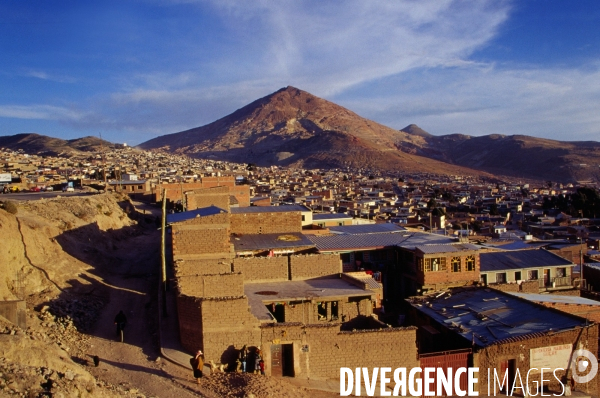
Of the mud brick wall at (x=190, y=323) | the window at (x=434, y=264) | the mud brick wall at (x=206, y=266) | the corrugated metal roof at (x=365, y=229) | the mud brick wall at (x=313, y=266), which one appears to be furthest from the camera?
the corrugated metal roof at (x=365, y=229)

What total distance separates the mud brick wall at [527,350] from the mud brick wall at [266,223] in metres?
10.9

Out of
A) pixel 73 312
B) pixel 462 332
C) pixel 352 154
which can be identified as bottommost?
pixel 462 332

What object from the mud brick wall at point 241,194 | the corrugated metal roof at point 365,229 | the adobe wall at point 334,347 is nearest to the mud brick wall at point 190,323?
the adobe wall at point 334,347

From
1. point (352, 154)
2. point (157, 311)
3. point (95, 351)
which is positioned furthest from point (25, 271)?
point (352, 154)

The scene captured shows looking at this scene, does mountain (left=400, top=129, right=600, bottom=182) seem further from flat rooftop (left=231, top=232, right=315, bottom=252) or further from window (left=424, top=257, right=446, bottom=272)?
flat rooftop (left=231, top=232, right=315, bottom=252)

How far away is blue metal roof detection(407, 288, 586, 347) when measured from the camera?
1407 centimetres

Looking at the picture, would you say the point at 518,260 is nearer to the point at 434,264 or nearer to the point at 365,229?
the point at 434,264

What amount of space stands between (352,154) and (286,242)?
475 feet

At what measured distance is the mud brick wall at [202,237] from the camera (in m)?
16.9

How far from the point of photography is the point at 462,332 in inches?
577

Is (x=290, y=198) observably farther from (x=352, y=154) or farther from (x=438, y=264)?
(x=352, y=154)

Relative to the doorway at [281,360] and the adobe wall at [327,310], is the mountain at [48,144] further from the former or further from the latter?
the doorway at [281,360]

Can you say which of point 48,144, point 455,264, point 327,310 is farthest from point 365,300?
point 48,144

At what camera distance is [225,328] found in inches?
447
